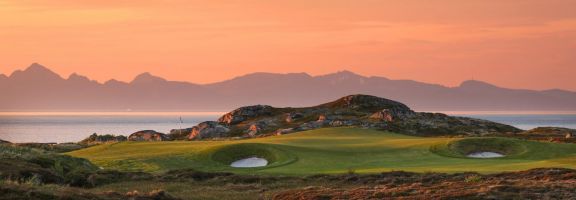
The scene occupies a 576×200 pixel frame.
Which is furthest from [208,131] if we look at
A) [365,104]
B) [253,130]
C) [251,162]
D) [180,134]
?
[251,162]

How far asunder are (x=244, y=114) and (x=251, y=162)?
10893 cm

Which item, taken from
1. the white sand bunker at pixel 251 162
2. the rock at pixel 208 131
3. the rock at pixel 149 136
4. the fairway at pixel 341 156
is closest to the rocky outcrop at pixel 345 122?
the rock at pixel 208 131

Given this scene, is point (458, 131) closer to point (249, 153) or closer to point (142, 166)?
point (249, 153)

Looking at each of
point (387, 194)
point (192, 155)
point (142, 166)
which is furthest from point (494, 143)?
point (387, 194)

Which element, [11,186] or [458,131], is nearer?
[11,186]

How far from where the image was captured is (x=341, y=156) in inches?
2724

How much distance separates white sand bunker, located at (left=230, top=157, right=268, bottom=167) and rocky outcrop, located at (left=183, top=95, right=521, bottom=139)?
61.3 metres

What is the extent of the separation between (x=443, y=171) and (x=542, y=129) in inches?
3899

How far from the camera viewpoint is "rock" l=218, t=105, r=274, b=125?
171m

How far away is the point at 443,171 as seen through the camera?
5481 cm

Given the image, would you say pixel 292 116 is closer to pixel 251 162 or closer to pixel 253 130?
pixel 253 130

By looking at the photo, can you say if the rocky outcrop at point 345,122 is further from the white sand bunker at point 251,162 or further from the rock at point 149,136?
the white sand bunker at point 251,162

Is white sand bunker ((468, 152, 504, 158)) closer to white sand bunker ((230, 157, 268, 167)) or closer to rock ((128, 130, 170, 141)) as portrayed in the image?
white sand bunker ((230, 157, 268, 167))

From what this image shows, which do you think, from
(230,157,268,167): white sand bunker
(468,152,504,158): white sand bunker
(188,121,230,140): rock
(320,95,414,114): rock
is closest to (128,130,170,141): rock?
(188,121,230,140): rock
